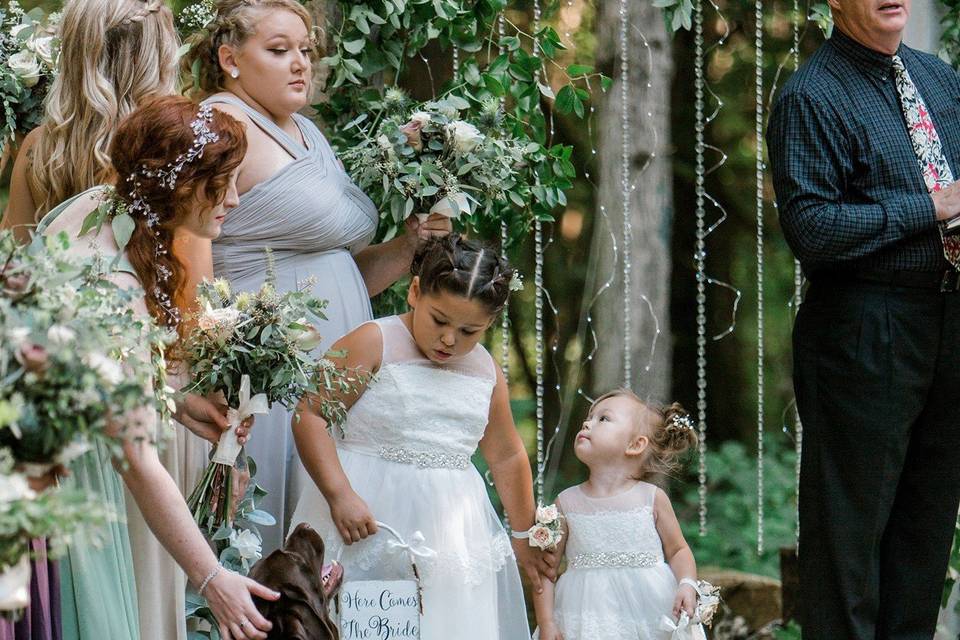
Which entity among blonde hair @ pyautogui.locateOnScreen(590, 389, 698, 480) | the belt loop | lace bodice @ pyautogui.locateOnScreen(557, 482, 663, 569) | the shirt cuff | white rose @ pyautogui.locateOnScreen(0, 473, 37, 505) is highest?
the shirt cuff

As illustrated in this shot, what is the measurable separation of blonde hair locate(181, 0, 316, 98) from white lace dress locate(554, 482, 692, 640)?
1.47 meters

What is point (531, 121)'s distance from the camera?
14.8 feet

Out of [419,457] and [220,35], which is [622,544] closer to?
[419,457]

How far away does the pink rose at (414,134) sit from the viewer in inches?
145

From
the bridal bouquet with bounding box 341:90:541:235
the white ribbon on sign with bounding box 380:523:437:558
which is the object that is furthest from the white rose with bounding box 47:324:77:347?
the bridal bouquet with bounding box 341:90:541:235

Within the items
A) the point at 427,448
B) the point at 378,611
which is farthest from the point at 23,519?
the point at 427,448

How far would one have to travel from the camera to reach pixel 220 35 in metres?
3.66

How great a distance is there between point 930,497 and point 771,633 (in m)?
1.97

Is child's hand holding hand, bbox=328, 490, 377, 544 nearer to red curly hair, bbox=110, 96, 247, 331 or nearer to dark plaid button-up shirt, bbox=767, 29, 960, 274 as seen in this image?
red curly hair, bbox=110, 96, 247, 331

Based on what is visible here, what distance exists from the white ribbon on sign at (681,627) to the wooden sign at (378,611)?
0.79 metres

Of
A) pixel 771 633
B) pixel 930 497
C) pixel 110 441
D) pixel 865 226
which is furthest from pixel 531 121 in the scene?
pixel 110 441

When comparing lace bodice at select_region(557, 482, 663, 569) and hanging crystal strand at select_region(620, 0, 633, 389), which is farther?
hanging crystal strand at select_region(620, 0, 633, 389)

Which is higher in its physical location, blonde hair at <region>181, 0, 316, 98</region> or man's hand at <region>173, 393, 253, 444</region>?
blonde hair at <region>181, 0, 316, 98</region>

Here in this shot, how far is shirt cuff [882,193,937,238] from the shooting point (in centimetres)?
337
